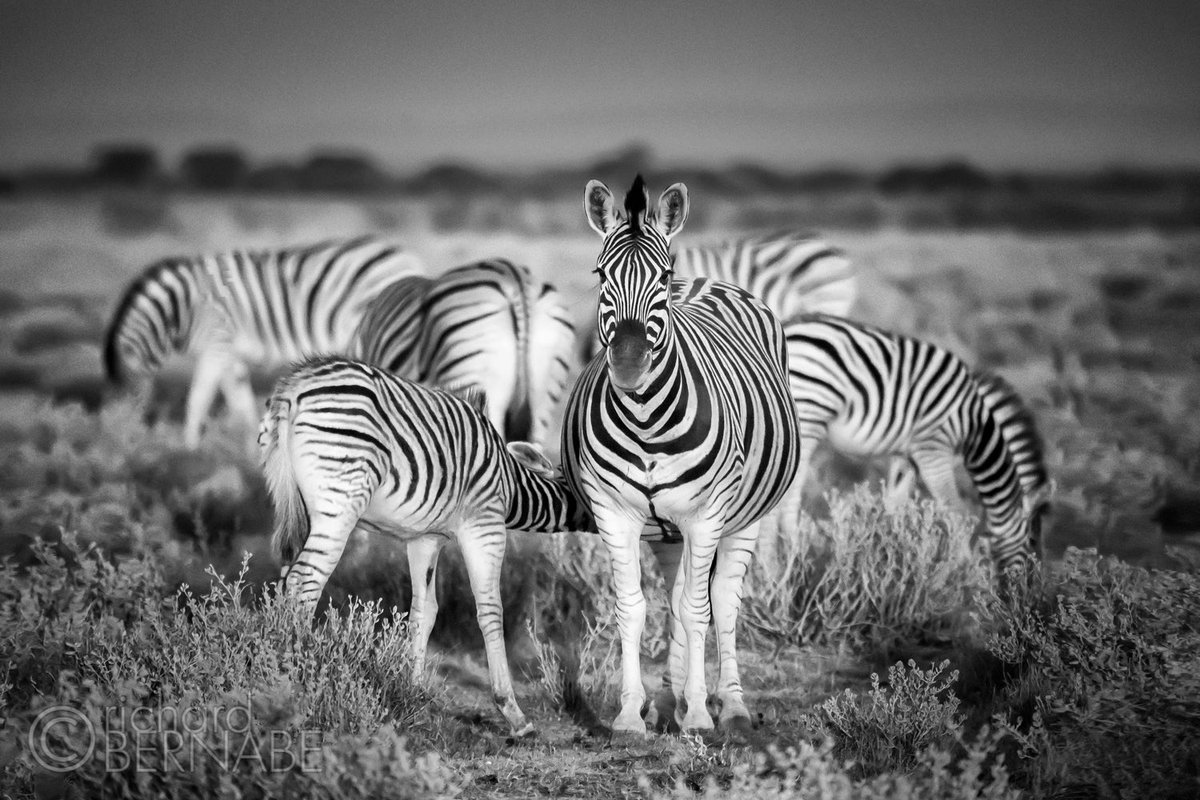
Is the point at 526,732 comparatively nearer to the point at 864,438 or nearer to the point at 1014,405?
the point at 864,438

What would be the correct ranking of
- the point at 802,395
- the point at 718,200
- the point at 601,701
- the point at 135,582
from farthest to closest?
the point at 718,200 < the point at 802,395 < the point at 135,582 < the point at 601,701

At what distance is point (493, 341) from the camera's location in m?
8.80

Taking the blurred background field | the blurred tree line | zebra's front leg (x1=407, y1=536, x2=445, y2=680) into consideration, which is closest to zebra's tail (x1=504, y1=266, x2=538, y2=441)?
the blurred background field

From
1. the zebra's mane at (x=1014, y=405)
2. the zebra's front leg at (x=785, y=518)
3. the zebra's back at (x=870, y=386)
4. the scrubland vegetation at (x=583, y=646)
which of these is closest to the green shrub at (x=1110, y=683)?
the scrubland vegetation at (x=583, y=646)

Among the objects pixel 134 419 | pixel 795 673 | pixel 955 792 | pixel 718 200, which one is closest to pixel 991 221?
pixel 718 200

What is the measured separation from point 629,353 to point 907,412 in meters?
Result: 3.92

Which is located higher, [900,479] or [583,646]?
[900,479]

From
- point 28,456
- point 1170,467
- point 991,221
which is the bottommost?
point 28,456

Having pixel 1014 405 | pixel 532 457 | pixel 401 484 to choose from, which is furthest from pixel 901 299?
pixel 401 484

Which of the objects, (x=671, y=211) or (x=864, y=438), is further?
(x=864, y=438)

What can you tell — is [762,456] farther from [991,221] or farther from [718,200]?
[718,200]

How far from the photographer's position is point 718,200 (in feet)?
120

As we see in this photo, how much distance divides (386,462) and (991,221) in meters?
30.0

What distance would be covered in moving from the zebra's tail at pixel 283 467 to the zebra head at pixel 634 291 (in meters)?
1.53
